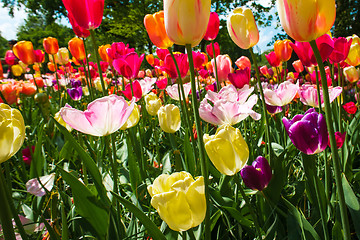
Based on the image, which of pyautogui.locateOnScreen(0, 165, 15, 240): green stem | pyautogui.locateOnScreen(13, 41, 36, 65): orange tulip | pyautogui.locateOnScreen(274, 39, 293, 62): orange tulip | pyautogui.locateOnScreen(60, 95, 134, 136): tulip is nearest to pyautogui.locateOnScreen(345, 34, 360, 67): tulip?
pyautogui.locateOnScreen(274, 39, 293, 62): orange tulip

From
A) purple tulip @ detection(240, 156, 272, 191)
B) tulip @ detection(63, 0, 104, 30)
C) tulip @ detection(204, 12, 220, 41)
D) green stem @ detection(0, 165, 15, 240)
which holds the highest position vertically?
tulip @ detection(63, 0, 104, 30)

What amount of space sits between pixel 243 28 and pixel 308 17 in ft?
1.79

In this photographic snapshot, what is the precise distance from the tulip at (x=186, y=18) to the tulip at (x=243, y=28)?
510 millimetres

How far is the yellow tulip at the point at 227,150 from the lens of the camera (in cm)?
64

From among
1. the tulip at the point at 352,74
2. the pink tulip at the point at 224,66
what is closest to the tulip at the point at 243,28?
the pink tulip at the point at 224,66

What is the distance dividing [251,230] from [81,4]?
2.95ft

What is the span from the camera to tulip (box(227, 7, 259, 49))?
1047mm

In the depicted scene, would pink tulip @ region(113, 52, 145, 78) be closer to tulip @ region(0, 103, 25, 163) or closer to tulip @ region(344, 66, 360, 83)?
tulip @ region(0, 103, 25, 163)

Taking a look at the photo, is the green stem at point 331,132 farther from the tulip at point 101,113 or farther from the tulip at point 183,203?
the tulip at point 101,113

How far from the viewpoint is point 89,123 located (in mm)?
733

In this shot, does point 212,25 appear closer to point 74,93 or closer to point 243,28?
point 243,28

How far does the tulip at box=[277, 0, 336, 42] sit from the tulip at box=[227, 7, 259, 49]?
519 mm

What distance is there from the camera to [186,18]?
1.84 feet

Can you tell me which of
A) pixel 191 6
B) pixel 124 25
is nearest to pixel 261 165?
pixel 191 6
